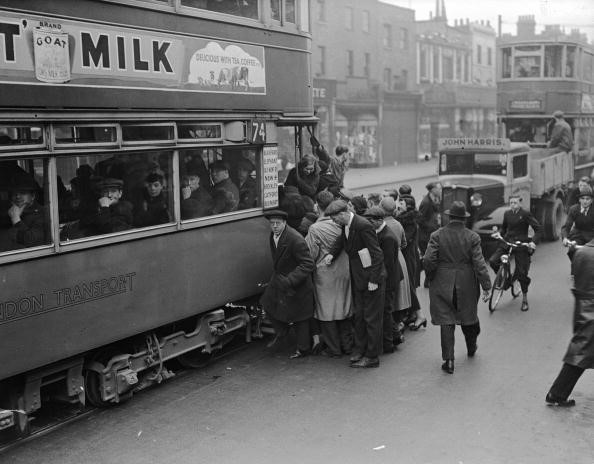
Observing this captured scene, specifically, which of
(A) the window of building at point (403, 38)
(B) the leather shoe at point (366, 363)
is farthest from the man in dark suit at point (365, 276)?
(A) the window of building at point (403, 38)

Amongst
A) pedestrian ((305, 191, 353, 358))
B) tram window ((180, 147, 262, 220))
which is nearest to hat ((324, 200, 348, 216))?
pedestrian ((305, 191, 353, 358))

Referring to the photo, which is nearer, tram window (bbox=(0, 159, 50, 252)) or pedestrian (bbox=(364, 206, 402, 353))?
tram window (bbox=(0, 159, 50, 252))

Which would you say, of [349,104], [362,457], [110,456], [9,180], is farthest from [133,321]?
[349,104]

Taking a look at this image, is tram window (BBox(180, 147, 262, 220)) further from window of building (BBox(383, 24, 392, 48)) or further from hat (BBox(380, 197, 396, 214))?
window of building (BBox(383, 24, 392, 48))

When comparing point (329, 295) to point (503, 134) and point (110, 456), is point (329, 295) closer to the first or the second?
point (110, 456)

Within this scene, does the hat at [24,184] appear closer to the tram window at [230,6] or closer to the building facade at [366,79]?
the tram window at [230,6]

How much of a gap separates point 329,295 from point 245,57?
9.26ft

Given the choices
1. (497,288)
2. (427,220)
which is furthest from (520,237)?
(427,220)

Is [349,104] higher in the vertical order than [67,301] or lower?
higher

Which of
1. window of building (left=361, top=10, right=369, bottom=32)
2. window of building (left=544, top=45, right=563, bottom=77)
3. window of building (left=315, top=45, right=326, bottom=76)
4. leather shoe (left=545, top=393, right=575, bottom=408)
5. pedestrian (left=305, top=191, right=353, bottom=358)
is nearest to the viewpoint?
leather shoe (left=545, top=393, right=575, bottom=408)

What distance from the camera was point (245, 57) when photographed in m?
8.52

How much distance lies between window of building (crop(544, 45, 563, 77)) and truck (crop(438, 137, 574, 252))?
576cm

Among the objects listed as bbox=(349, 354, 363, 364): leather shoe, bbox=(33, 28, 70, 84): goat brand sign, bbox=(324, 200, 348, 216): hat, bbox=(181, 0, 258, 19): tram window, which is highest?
bbox=(181, 0, 258, 19): tram window

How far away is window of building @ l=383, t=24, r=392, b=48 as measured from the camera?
47.1 metres
